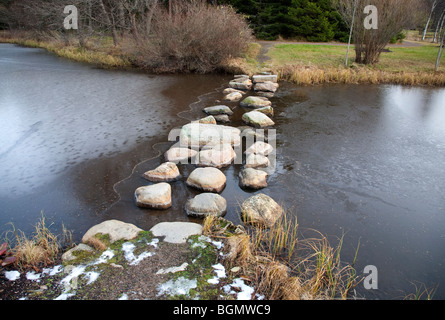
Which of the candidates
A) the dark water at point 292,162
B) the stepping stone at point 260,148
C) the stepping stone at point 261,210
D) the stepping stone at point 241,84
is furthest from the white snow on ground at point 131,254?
the stepping stone at point 241,84

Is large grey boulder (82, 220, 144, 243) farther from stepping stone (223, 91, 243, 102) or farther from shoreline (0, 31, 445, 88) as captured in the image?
shoreline (0, 31, 445, 88)

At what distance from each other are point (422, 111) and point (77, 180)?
386 inches

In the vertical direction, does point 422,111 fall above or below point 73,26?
below

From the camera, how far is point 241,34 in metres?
15.9

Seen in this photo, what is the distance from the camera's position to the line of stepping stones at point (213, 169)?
4773 mm

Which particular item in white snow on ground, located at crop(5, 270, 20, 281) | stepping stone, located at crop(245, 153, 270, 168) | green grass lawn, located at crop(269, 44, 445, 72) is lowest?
white snow on ground, located at crop(5, 270, 20, 281)

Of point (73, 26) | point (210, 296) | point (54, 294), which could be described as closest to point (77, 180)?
point (54, 294)

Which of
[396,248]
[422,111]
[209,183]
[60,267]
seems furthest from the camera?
[422,111]

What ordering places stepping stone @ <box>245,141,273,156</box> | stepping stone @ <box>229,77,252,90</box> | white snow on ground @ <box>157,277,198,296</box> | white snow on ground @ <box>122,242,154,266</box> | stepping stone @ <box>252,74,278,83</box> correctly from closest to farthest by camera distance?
white snow on ground @ <box>157,277,198,296</box>
white snow on ground @ <box>122,242,154,266</box>
stepping stone @ <box>245,141,273,156</box>
stepping stone @ <box>229,77,252,90</box>
stepping stone @ <box>252,74,278,83</box>

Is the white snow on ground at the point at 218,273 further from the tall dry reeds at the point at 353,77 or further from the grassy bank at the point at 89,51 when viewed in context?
the grassy bank at the point at 89,51

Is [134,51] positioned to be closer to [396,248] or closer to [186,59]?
[186,59]

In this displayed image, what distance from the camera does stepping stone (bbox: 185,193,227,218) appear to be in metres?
4.74

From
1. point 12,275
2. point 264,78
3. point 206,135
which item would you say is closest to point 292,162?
point 206,135

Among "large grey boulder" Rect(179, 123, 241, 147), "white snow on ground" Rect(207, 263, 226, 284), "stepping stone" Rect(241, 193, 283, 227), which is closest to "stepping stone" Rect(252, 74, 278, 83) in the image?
"large grey boulder" Rect(179, 123, 241, 147)
